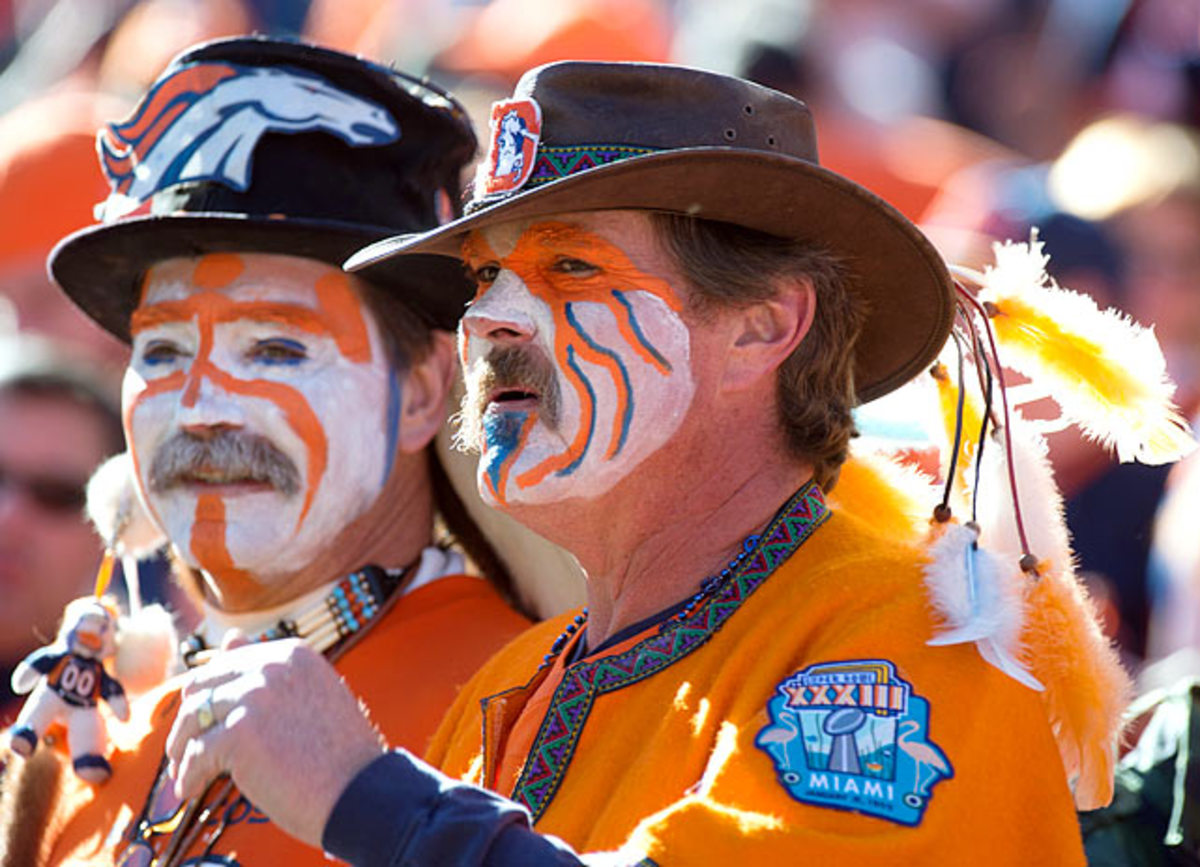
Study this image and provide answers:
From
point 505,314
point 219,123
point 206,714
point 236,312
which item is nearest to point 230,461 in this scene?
point 236,312

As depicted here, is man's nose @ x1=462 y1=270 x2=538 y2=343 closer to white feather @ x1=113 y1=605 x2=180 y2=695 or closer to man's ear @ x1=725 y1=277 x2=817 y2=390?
→ man's ear @ x1=725 y1=277 x2=817 y2=390

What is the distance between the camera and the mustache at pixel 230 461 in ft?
12.1

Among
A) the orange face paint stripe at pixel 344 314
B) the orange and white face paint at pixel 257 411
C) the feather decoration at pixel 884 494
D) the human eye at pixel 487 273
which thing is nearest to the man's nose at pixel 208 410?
the orange and white face paint at pixel 257 411

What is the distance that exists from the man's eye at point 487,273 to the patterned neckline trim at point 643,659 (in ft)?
1.88

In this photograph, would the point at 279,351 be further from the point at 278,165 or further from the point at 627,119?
the point at 627,119

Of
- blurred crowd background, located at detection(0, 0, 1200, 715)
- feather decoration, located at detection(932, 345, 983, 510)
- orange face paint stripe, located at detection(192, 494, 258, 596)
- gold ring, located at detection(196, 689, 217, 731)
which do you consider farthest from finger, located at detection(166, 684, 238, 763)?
blurred crowd background, located at detection(0, 0, 1200, 715)

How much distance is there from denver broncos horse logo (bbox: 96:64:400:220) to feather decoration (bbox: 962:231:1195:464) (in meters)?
1.47

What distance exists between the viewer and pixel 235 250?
12.5 ft

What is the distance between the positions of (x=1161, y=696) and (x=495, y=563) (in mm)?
1335

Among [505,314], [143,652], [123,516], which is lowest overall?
[143,652]

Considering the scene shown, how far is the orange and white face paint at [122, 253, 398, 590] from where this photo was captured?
12.2ft

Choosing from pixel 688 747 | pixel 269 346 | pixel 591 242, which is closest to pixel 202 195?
pixel 269 346

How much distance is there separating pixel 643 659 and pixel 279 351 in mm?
1381

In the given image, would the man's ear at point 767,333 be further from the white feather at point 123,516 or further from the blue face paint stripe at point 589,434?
the white feather at point 123,516
